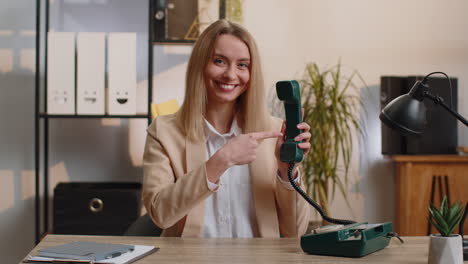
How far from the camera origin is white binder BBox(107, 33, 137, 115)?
10.1 feet

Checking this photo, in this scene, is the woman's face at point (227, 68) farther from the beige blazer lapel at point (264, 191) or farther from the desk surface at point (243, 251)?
the desk surface at point (243, 251)

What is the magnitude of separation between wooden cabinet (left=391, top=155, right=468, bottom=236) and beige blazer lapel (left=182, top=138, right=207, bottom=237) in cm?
185

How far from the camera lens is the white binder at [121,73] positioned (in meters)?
3.09

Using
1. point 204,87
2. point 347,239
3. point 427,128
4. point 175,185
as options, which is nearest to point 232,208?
point 175,185

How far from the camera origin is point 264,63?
3.72m

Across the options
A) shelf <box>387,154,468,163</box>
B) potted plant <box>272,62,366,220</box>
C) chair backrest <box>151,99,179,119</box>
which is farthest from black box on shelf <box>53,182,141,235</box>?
shelf <box>387,154,468,163</box>

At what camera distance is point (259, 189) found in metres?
1.98

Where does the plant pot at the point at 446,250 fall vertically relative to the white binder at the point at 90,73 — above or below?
below

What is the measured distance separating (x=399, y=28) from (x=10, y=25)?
7.83 ft

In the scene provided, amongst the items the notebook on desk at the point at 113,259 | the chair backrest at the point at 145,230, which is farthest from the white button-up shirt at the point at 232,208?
the notebook on desk at the point at 113,259

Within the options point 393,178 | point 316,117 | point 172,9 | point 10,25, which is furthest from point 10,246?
point 393,178

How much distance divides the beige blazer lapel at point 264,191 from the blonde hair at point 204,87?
107 millimetres

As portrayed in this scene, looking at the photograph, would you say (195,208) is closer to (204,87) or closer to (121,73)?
(204,87)

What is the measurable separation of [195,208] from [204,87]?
43cm
